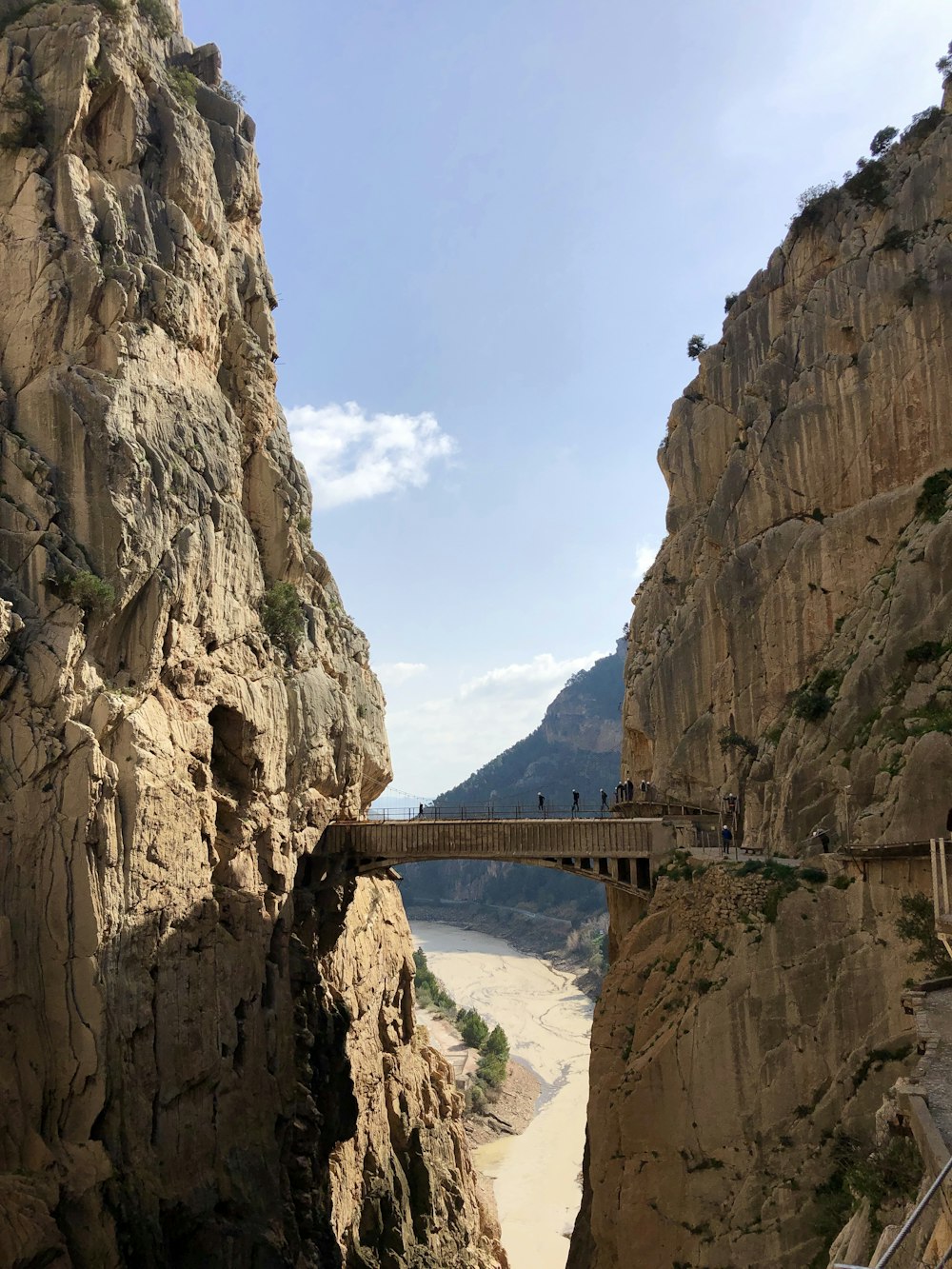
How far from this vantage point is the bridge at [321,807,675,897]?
26578mm

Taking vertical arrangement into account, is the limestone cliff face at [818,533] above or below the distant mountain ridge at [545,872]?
above

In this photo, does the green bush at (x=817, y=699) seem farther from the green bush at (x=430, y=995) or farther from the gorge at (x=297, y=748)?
the green bush at (x=430, y=995)

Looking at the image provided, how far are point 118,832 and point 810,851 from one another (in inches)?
673

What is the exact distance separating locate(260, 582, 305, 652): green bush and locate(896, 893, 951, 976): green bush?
20.3 metres

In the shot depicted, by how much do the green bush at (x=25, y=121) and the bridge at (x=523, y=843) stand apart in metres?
23.2

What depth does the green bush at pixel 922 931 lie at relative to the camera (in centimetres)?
1695

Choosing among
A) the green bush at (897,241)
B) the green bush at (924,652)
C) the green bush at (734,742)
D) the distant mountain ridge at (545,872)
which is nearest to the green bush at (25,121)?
the green bush at (897,241)

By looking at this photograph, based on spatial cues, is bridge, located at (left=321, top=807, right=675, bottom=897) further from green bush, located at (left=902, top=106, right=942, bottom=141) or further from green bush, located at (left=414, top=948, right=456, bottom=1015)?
green bush, located at (left=414, top=948, right=456, bottom=1015)

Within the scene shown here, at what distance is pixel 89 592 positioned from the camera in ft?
72.6

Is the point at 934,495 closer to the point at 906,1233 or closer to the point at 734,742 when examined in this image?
the point at 734,742

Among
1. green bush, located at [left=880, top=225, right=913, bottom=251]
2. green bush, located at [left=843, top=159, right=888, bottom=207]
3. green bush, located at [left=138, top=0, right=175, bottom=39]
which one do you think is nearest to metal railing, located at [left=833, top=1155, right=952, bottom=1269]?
green bush, located at [left=880, top=225, right=913, bottom=251]

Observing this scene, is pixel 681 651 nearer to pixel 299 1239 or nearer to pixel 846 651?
pixel 846 651

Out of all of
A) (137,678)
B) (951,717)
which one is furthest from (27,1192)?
(951,717)

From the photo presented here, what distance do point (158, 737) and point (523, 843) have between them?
11884mm
